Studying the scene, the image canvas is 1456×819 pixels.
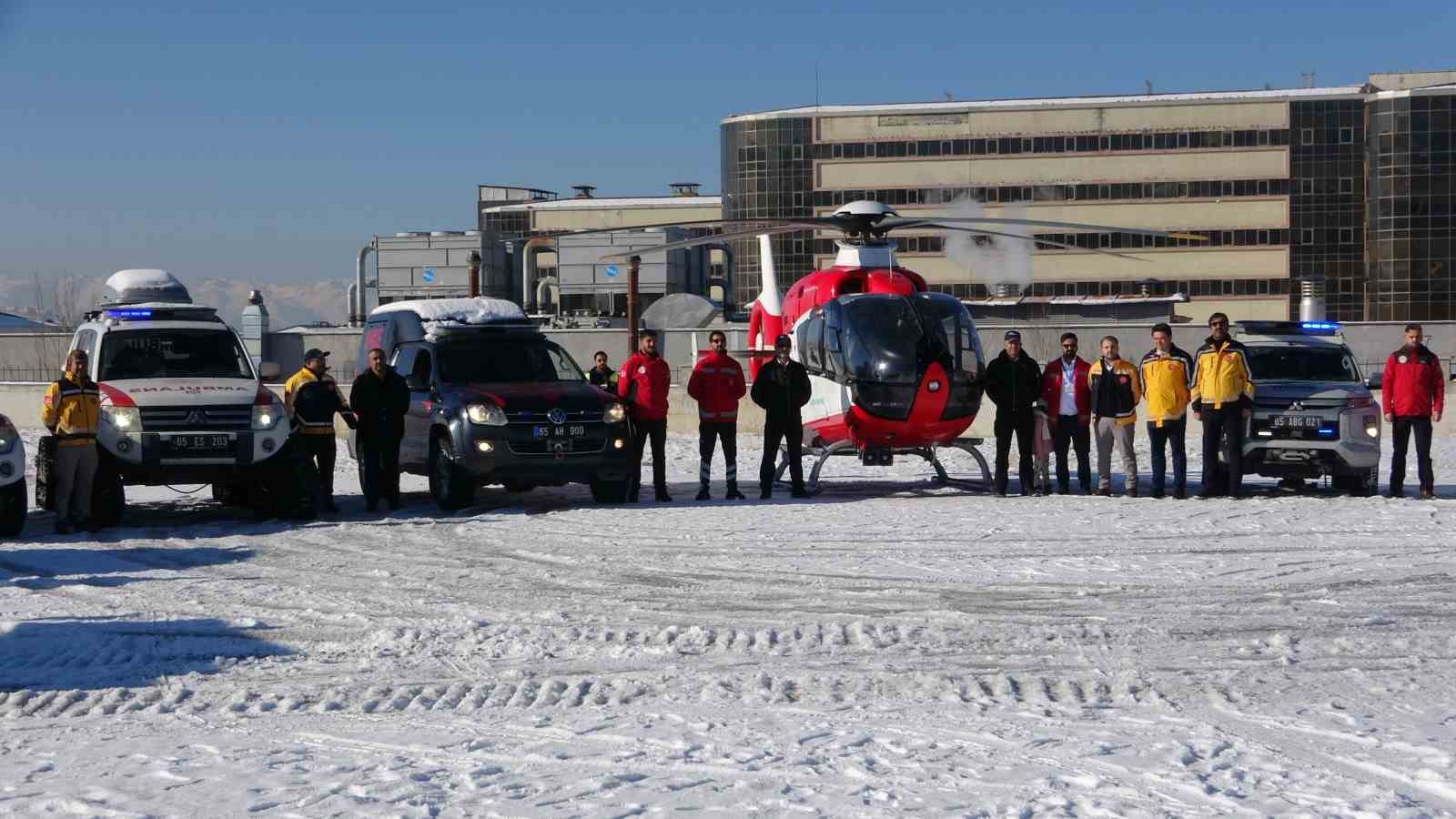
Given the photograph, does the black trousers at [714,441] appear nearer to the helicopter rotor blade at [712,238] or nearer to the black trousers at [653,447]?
the black trousers at [653,447]

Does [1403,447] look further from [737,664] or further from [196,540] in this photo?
[196,540]

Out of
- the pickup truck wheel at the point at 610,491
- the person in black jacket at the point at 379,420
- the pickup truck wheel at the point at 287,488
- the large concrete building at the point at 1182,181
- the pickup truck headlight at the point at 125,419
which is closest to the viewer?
the pickup truck headlight at the point at 125,419

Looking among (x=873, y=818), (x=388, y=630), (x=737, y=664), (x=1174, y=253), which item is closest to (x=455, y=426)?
(x=388, y=630)

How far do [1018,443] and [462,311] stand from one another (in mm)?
6488

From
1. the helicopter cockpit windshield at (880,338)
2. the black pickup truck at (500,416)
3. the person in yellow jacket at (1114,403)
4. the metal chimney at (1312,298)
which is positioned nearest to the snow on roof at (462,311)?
the black pickup truck at (500,416)

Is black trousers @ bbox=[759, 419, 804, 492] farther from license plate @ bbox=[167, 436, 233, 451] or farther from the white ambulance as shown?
license plate @ bbox=[167, 436, 233, 451]

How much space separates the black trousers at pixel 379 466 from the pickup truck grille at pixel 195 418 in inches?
59.6

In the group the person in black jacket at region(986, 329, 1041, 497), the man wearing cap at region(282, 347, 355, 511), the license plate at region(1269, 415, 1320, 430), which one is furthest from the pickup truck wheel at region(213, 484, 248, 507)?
the license plate at region(1269, 415, 1320, 430)

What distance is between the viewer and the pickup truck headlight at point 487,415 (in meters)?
15.5

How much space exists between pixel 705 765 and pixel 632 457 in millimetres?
10285

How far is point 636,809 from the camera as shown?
572 centimetres

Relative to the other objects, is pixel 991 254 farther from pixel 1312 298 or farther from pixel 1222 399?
pixel 1222 399

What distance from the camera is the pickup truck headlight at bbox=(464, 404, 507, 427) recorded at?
51.0 feet

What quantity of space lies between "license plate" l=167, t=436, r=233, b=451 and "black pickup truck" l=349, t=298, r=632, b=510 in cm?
213
